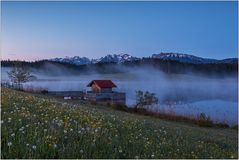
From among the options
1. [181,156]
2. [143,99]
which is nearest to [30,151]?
[181,156]

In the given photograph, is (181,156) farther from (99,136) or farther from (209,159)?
(99,136)

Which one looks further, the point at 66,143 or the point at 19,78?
the point at 19,78

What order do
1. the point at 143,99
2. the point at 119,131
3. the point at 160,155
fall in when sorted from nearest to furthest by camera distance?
the point at 160,155 → the point at 119,131 → the point at 143,99

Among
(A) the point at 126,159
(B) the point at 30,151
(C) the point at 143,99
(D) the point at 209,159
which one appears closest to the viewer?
(B) the point at 30,151

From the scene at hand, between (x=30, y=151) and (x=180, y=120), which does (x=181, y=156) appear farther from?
Answer: (x=180, y=120)

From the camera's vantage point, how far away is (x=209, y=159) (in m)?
10.5

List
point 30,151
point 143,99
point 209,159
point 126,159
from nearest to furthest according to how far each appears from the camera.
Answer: point 30,151, point 126,159, point 209,159, point 143,99

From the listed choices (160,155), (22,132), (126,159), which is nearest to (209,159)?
(160,155)

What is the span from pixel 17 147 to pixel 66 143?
1.25m

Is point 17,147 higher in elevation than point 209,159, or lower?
higher

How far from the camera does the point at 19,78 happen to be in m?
98.6

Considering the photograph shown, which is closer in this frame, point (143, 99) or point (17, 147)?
point (17, 147)

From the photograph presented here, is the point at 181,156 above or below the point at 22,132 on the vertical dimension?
below

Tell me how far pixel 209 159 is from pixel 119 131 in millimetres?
2940
